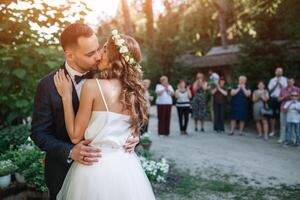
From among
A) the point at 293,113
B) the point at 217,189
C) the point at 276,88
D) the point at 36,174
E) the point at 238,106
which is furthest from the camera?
the point at 238,106

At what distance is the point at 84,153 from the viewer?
2805mm

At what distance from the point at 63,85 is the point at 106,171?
2.21 ft

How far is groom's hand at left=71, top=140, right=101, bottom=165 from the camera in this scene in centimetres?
→ 281

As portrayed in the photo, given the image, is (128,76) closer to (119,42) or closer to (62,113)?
(119,42)

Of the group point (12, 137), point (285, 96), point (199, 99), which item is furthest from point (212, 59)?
point (12, 137)

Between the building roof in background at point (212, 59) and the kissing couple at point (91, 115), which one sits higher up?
the building roof in background at point (212, 59)

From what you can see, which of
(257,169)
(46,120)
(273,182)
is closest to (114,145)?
(46,120)

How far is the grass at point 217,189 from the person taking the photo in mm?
6828

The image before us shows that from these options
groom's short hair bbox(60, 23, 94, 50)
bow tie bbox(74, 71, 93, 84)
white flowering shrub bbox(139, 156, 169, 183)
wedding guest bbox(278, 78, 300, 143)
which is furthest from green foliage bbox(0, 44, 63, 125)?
wedding guest bbox(278, 78, 300, 143)

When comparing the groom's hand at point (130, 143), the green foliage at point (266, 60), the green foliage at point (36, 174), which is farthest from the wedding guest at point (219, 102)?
the groom's hand at point (130, 143)

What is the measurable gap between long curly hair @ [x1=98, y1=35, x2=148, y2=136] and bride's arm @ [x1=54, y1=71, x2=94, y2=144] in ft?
0.63

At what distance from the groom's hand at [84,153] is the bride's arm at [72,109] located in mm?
52

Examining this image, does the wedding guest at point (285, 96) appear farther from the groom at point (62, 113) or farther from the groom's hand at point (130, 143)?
the groom at point (62, 113)

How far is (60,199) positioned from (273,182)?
5.68m
